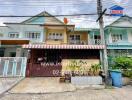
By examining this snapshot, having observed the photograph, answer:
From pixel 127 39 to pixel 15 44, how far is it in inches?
642

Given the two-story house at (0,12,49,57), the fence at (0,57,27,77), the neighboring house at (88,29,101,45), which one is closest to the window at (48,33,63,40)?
the two-story house at (0,12,49,57)

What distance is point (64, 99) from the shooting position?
20.3 ft

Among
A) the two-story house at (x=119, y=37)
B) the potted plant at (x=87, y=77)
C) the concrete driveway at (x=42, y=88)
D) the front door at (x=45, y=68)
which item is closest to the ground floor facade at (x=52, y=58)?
the front door at (x=45, y=68)

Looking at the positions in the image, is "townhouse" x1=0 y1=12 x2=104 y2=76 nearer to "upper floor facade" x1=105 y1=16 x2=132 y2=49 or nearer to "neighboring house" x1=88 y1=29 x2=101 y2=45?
"neighboring house" x1=88 y1=29 x2=101 y2=45

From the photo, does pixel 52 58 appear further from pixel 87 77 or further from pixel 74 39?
pixel 74 39

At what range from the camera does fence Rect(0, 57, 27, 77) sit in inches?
466

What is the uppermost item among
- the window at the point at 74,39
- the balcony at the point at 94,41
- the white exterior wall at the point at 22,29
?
the white exterior wall at the point at 22,29

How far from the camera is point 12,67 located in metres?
12.0

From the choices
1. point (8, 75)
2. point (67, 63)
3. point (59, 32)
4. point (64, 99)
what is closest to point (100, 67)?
point (67, 63)

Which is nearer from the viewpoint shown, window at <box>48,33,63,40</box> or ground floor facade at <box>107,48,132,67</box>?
ground floor facade at <box>107,48,132,67</box>

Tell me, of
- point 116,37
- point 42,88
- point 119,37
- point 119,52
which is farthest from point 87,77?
point 119,37

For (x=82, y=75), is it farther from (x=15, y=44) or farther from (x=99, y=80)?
(x=15, y=44)

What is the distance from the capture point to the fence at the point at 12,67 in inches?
466

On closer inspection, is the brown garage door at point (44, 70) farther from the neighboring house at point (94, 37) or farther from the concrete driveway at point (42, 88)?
the neighboring house at point (94, 37)
